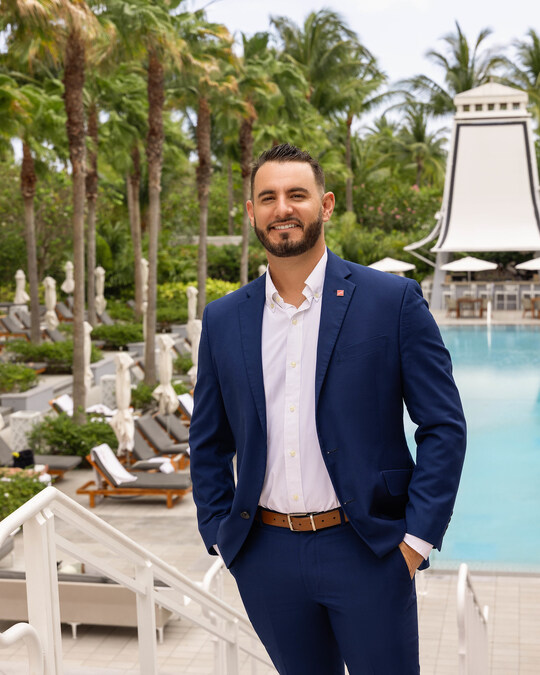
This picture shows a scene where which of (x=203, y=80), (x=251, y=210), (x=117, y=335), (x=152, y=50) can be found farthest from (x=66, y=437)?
(x=251, y=210)

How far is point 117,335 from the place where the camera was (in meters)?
23.9

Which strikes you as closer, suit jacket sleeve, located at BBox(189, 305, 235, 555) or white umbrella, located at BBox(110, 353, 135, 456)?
suit jacket sleeve, located at BBox(189, 305, 235, 555)

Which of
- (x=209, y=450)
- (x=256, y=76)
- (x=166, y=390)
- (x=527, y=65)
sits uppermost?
(x=527, y=65)

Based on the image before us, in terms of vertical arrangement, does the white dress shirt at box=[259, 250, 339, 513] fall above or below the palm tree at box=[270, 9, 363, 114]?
below

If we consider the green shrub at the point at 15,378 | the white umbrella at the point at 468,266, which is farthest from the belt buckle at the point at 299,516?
the white umbrella at the point at 468,266

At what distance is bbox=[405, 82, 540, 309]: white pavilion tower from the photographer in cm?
3612

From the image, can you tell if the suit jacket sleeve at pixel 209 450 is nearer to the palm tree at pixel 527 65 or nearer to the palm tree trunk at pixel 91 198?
the palm tree trunk at pixel 91 198

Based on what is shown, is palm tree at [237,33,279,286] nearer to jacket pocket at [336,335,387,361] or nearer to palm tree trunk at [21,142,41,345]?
palm tree trunk at [21,142,41,345]

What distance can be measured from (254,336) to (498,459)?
13.0 m

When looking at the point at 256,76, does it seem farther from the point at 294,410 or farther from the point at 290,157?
the point at 294,410

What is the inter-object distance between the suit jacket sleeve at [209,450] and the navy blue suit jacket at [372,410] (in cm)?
9

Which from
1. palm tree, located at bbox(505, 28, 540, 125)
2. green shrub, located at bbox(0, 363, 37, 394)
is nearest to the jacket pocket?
green shrub, located at bbox(0, 363, 37, 394)

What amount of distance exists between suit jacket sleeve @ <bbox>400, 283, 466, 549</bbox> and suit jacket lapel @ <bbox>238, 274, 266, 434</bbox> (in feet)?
1.37

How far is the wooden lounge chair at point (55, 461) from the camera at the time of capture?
1289 centimetres
